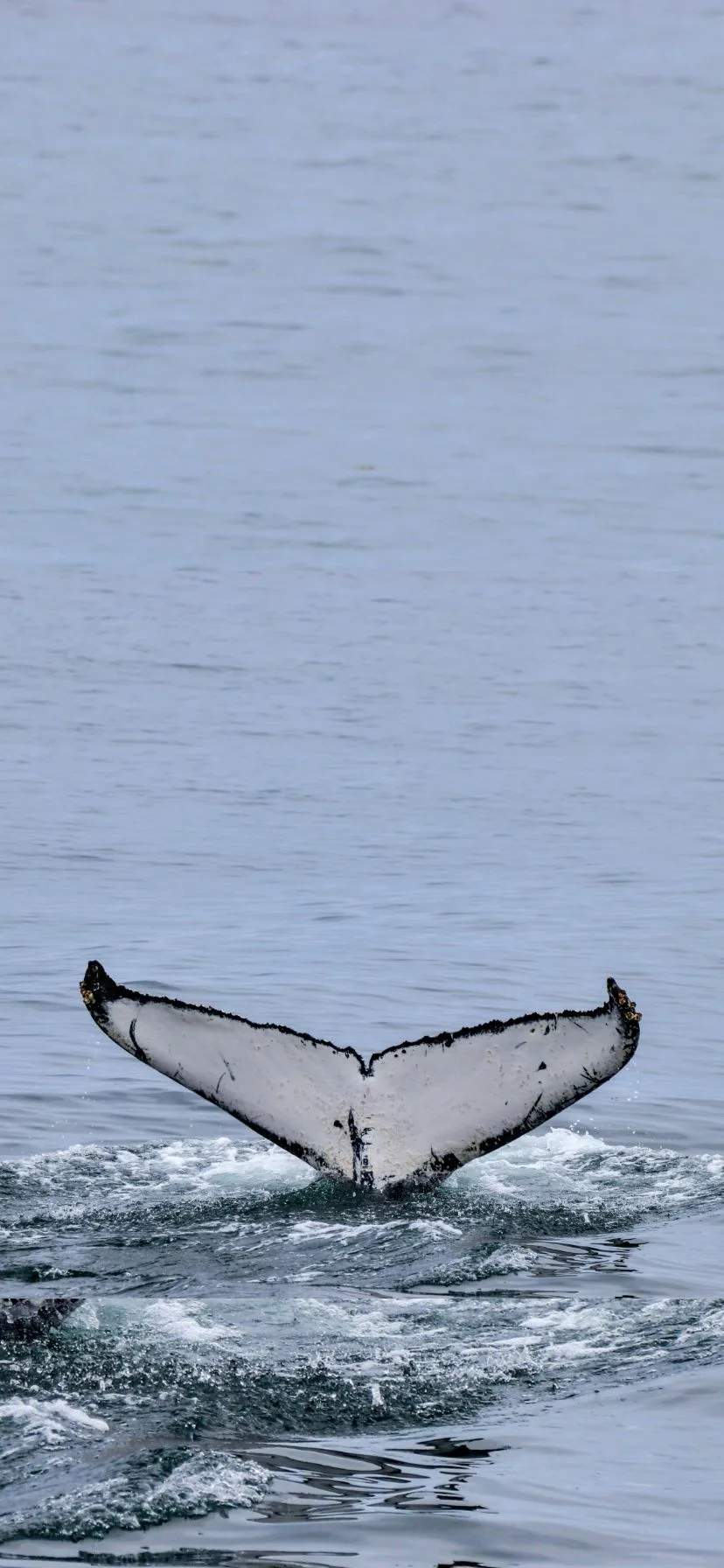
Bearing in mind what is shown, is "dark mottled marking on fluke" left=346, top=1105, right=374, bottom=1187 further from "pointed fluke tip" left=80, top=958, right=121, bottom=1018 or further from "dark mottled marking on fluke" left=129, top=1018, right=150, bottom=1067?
"pointed fluke tip" left=80, top=958, right=121, bottom=1018

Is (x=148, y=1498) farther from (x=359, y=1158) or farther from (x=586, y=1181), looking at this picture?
(x=586, y=1181)

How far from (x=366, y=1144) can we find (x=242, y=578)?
15.6m

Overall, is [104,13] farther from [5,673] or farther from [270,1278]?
[270,1278]

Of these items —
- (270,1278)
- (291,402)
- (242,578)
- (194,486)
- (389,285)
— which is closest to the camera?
(270,1278)

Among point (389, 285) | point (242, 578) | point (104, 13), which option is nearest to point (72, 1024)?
point (242, 578)

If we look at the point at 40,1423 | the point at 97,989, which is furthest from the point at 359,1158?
the point at 40,1423

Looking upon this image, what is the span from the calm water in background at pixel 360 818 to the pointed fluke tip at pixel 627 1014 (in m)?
0.83

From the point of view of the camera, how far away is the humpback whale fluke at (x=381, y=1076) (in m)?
9.30

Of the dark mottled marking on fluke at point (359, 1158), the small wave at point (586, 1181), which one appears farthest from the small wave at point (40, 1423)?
the small wave at point (586, 1181)

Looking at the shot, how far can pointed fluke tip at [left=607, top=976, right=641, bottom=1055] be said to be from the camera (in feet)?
29.6

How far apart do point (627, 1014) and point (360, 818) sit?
8.84 meters

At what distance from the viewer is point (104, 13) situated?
68.6 metres

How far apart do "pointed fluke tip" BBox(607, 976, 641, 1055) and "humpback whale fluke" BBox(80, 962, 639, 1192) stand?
0.6 inches

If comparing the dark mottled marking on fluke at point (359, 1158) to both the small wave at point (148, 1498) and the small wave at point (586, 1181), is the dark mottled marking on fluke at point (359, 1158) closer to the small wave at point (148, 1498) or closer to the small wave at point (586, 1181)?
the small wave at point (586, 1181)
